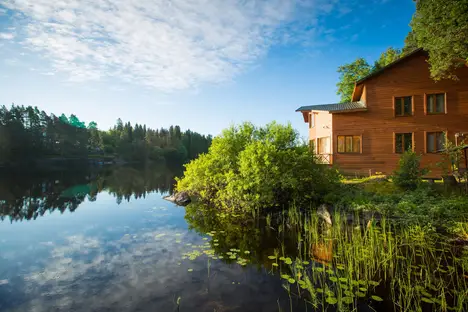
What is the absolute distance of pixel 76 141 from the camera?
72.4 meters

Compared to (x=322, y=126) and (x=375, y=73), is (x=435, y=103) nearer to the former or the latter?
(x=375, y=73)

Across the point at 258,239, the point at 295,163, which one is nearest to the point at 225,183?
the point at 295,163

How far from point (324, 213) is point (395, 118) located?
1266 cm

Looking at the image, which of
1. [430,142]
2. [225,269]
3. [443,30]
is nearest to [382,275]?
[225,269]

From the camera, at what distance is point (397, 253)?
7.08m

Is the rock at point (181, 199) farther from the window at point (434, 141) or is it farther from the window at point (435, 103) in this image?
the window at point (435, 103)

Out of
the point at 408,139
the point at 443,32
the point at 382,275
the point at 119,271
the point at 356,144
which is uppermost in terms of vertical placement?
the point at 443,32

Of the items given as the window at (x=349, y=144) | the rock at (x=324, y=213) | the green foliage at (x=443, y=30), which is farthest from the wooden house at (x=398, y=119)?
the rock at (x=324, y=213)

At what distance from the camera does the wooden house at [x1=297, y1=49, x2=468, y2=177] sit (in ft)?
58.9

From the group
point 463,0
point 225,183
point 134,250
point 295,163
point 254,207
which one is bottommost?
point 134,250

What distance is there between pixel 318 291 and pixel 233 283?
6.40 feet

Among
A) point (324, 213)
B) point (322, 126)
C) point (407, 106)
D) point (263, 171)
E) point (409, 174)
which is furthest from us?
point (322, 126)

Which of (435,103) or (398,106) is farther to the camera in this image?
(398,106)

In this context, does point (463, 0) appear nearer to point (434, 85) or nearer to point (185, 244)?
point (434, 85)
